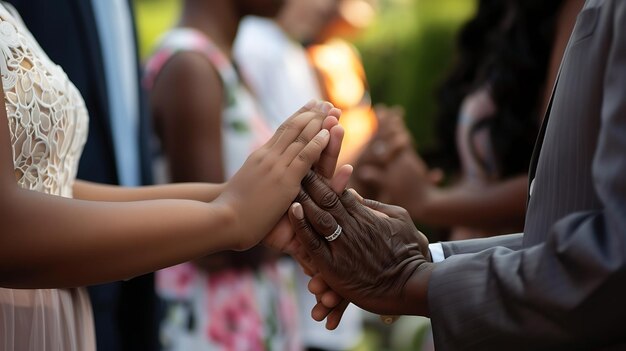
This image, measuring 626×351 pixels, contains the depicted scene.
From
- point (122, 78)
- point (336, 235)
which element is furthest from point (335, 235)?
point (122, 78)

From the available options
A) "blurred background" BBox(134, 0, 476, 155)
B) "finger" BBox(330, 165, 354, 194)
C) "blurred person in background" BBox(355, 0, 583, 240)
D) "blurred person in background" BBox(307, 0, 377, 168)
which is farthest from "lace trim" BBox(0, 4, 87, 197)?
"blurred background" BBox(134, 0, 476, 155)

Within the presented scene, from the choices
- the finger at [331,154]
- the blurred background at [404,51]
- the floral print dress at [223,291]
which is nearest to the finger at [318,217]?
the finger at [331,154]

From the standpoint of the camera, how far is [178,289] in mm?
3379

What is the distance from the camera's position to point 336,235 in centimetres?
200

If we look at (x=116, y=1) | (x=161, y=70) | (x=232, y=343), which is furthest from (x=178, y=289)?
(x=116, y=1)

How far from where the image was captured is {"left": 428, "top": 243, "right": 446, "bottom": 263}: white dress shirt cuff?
211cm

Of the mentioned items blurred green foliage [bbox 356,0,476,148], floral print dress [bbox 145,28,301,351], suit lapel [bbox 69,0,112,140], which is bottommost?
floral print dress [bbox 145,28,301,351]

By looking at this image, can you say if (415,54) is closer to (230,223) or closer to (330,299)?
(330,299)

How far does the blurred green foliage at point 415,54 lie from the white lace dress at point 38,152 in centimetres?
421

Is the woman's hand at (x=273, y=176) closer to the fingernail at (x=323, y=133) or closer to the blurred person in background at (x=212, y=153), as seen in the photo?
the fingernail at (x=323, y=133)

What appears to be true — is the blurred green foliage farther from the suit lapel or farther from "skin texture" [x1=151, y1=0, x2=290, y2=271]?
the suit lapel

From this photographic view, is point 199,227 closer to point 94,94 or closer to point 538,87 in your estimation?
point 94,94

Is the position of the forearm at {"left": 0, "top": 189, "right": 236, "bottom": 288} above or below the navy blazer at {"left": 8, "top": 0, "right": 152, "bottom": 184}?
below

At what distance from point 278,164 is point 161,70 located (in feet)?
4.58
